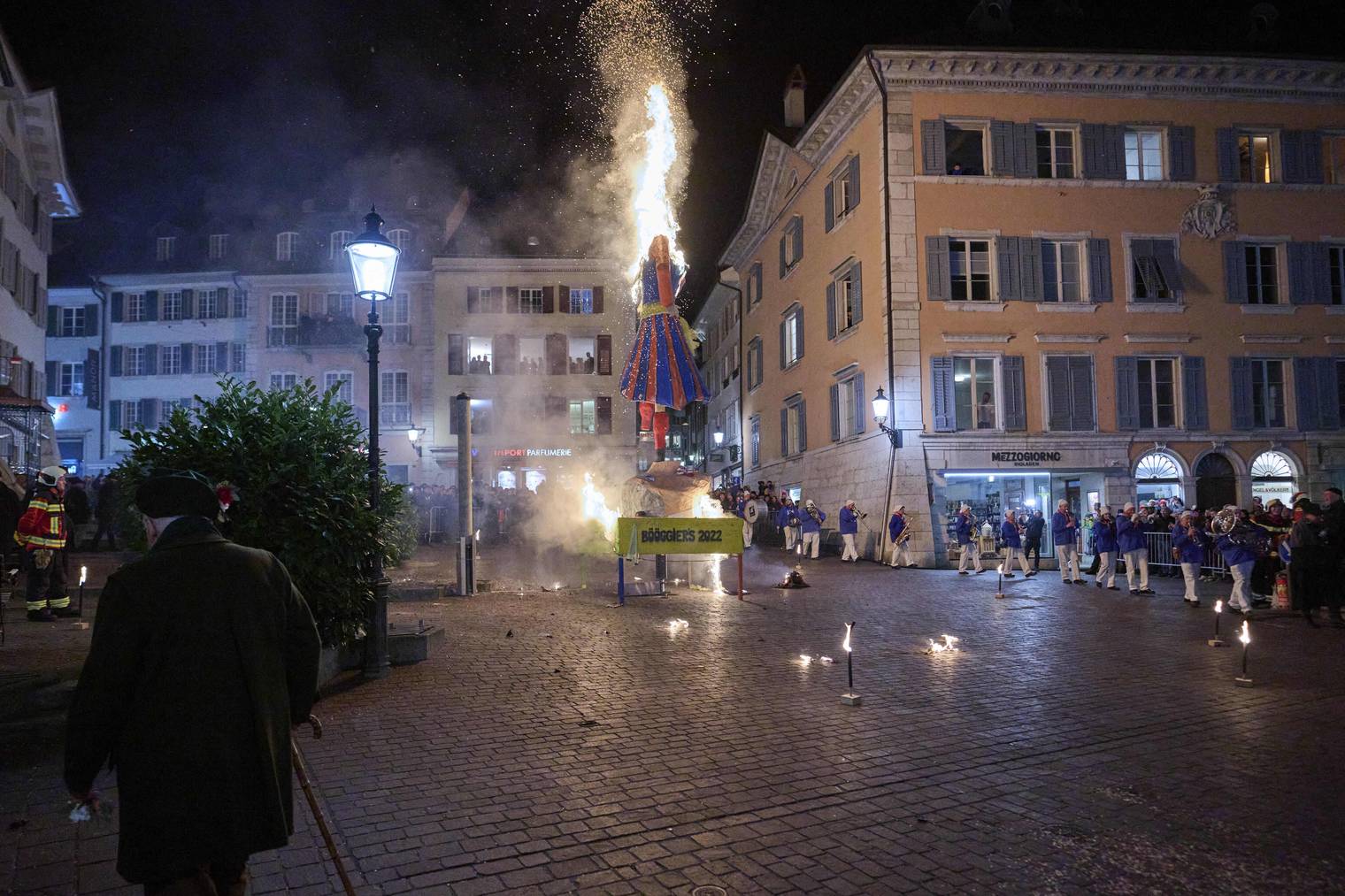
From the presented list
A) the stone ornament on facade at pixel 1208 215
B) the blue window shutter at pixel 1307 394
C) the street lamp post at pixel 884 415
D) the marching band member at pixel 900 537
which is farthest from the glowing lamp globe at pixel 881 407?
the blue window shutter at pixel 1307 394

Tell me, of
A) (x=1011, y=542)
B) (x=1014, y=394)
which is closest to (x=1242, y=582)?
(x=1011, y=542)

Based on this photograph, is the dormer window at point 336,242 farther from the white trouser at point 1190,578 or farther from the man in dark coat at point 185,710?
the man in dark coat at point 185,710

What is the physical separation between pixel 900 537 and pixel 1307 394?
41.5 ft

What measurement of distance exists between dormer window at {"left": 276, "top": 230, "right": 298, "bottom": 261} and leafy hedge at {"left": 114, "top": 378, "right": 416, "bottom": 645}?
36.3 metres

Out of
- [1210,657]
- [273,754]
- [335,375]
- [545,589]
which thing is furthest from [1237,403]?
[335,375]

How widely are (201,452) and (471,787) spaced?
152 inches

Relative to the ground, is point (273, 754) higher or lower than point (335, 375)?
lower

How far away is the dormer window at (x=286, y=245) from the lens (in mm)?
40156

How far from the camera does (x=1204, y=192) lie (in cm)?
2336

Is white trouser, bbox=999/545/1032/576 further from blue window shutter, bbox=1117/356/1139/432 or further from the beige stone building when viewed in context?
blue window shutter, bbox=1117/356/1139/432

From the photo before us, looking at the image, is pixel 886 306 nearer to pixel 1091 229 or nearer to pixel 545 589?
pixel 1091 229

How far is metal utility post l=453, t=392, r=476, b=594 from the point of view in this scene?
14.3 meters

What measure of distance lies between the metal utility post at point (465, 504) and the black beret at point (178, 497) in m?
11.4

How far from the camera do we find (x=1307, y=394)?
2334cm
